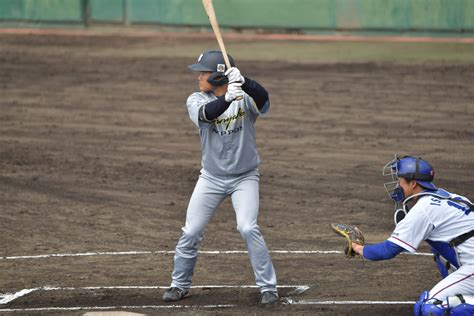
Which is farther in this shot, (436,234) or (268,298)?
(268,298)

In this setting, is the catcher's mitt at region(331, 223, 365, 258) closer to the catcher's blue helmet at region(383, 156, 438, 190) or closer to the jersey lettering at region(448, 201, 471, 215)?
the catcher's blue helmet at region(383, 156, 438, 190)

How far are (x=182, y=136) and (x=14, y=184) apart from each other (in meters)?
4.14

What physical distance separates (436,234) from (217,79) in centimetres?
250

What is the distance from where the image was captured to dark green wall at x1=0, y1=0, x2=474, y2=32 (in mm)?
25708

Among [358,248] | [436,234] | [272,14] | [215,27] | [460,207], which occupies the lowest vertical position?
[358,248]

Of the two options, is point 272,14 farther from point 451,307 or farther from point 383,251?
point 451,307

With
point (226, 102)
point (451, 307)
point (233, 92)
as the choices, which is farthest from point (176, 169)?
point (451, 307)

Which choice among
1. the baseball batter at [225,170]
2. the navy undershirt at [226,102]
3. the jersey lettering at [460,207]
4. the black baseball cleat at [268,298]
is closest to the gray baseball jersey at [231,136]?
the baseball batter at [225,170]

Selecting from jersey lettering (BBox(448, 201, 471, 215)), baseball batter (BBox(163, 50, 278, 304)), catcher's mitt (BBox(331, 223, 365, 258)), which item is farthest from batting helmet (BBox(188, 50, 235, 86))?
jersey lettering (BBox(448, 201, 471, 215))

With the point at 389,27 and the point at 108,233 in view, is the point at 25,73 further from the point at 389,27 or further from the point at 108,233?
the point at 108,233

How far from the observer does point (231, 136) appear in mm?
8961

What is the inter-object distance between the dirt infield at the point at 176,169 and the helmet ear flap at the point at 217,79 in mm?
1994

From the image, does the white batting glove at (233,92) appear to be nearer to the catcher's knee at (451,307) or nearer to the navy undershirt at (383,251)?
the navy undershirt at (383,251)

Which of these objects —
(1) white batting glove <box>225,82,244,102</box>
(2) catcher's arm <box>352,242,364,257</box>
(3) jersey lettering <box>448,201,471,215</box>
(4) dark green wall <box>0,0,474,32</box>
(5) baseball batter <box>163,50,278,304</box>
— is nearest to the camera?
(3) jersey lettering <box>448,201,471,215</box>
